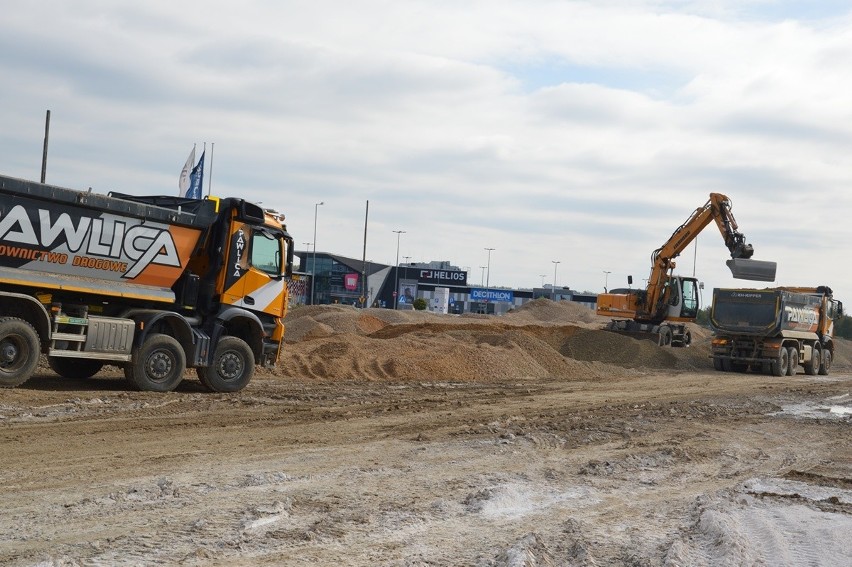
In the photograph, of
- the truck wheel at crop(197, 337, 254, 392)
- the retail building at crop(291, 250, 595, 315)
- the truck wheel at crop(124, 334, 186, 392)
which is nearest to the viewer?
the truck wheel at crop(124, 334, 186, 392)

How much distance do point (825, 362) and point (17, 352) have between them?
30.4 meters

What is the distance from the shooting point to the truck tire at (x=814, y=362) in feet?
110

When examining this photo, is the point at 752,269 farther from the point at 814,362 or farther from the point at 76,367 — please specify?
the point at 76,367

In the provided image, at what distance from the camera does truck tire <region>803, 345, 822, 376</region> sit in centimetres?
3350

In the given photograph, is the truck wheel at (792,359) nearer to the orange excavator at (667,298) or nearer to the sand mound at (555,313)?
the orange excavator at (667,298)

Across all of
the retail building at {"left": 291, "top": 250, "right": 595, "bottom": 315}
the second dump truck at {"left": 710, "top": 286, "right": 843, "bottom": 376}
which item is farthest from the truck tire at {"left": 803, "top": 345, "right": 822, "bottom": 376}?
the retail building at {"left": 291, "top": 250, "right": 595, "bottom": 315}

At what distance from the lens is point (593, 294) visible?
117062 mm

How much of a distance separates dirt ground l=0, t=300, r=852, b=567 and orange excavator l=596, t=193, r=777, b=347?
1454 cm

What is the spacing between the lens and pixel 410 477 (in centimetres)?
895

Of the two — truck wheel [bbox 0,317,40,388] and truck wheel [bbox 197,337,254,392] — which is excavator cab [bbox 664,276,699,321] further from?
truck wheel [bbox 0,317,40,388]

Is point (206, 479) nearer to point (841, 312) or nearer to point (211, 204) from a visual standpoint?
point (211, 204)

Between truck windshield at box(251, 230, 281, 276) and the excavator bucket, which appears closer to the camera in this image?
truck windshield at box(251, 230, 281, 276)

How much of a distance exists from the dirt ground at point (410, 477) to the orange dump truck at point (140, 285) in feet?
2.23

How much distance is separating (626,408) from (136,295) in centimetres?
901
